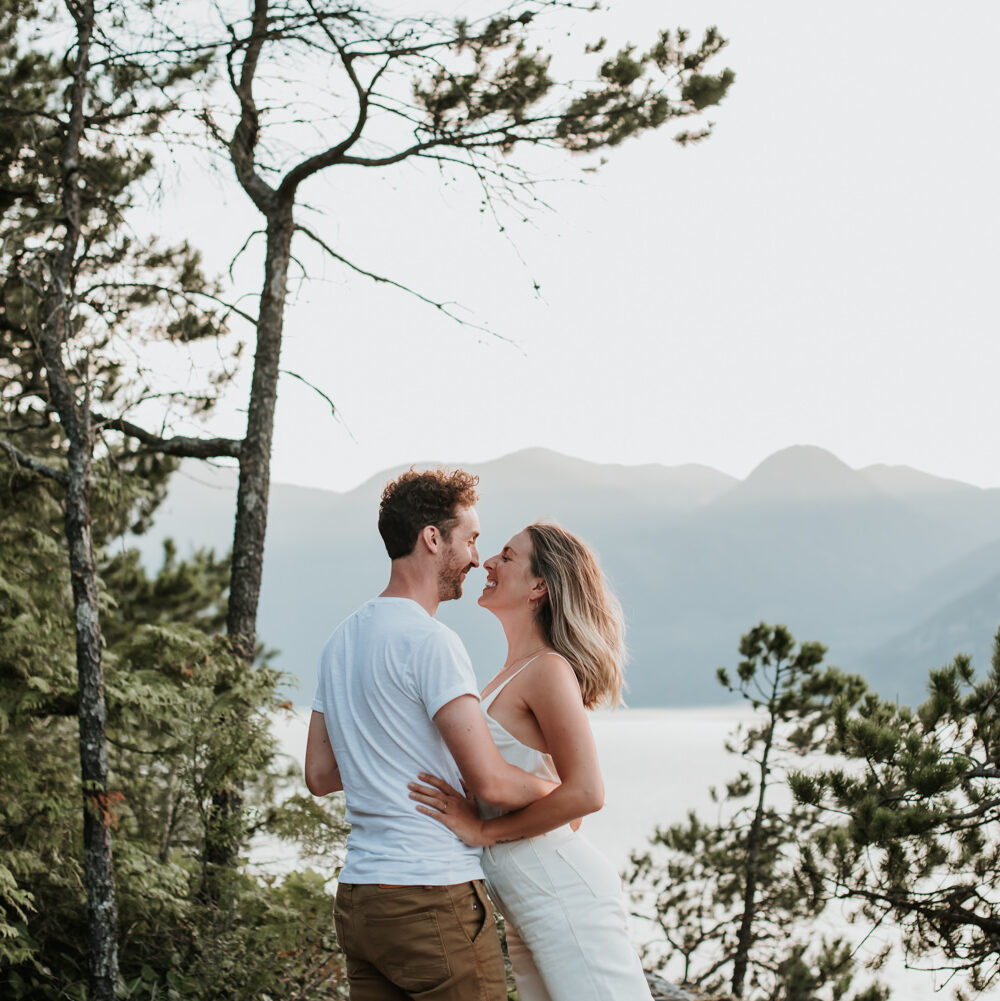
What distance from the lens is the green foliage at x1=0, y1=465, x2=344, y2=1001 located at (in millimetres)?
4785

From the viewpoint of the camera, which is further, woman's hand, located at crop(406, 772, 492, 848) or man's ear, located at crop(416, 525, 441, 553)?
man's ear, located at crop(416, 525, 441, 553)

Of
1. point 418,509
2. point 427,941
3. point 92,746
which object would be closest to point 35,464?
point 92,746

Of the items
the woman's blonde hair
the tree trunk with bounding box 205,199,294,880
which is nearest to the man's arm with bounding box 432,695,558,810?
the woman's blonde hair

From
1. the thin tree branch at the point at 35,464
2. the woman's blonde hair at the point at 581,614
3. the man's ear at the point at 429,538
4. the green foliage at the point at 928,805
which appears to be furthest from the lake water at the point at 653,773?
the man's ear at the point at 429,538

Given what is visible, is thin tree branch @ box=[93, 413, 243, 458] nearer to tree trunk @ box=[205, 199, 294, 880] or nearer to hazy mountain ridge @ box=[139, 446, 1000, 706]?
tree trunk @ box=[205, 199, 294, 880]

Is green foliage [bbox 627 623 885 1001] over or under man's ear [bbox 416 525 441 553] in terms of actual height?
under

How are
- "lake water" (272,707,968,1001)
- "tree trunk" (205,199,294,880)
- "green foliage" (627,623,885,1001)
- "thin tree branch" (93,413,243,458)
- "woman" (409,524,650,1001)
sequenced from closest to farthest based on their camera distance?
"woman" (409,524,650,1001)
"tree trunk" (205,199,294,880)
"thin tree branch" (93,413,243,458)
"green foliage" (627,623,885,1001)
"lake water" (272,707,968,1001)

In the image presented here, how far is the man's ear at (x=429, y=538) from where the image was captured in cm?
213

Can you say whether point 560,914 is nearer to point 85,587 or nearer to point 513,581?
point 513,581

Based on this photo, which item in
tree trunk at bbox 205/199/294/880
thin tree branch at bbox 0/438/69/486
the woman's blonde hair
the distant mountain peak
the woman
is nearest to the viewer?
the woman

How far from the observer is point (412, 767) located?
6.53ft

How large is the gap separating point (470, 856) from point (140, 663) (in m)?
4.51

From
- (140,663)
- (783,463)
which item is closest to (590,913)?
(140,663)

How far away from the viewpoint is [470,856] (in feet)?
6.59
